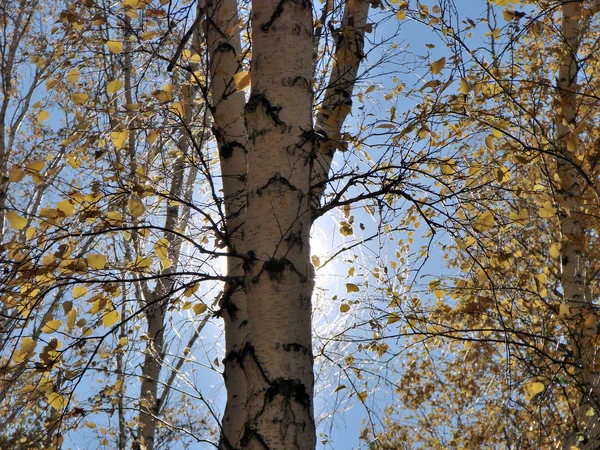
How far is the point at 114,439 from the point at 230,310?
5073 mm

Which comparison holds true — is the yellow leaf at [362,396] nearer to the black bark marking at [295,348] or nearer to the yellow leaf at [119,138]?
the black bark marking at [295,348]

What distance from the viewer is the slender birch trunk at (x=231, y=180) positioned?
2.56 metres

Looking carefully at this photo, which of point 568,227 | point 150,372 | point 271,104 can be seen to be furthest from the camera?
point 150,372

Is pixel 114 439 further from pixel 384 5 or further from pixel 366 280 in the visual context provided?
pixel 384 5

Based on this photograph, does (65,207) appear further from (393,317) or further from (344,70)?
(393,317)

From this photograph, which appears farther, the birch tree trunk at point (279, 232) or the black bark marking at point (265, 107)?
the black bark marking at point (265, 107)

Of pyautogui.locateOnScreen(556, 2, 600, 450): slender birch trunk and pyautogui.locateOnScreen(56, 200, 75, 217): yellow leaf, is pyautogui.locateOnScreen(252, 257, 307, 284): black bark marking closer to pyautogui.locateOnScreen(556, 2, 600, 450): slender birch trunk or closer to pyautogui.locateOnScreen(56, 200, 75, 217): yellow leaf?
pyautogui.locateOnScreen(56, 200, 75, 217): yellow leaf

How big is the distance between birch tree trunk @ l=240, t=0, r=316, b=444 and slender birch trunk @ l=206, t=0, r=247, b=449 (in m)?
0.39

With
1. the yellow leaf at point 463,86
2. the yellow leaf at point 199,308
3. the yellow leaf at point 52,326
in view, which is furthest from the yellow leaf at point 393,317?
the yellow leaf at point 52,326

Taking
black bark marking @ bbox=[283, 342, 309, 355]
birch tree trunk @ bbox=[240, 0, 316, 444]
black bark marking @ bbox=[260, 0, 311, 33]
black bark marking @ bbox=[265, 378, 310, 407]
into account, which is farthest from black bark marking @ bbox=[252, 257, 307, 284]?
black bark marking @ bbox=[260, 0, 311, 33]

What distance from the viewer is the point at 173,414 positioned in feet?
30.6

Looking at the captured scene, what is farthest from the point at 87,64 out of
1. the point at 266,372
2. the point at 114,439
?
the point at 114,439

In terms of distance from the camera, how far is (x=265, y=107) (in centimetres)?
206

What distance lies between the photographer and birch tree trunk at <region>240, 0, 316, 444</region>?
66.4 inches
